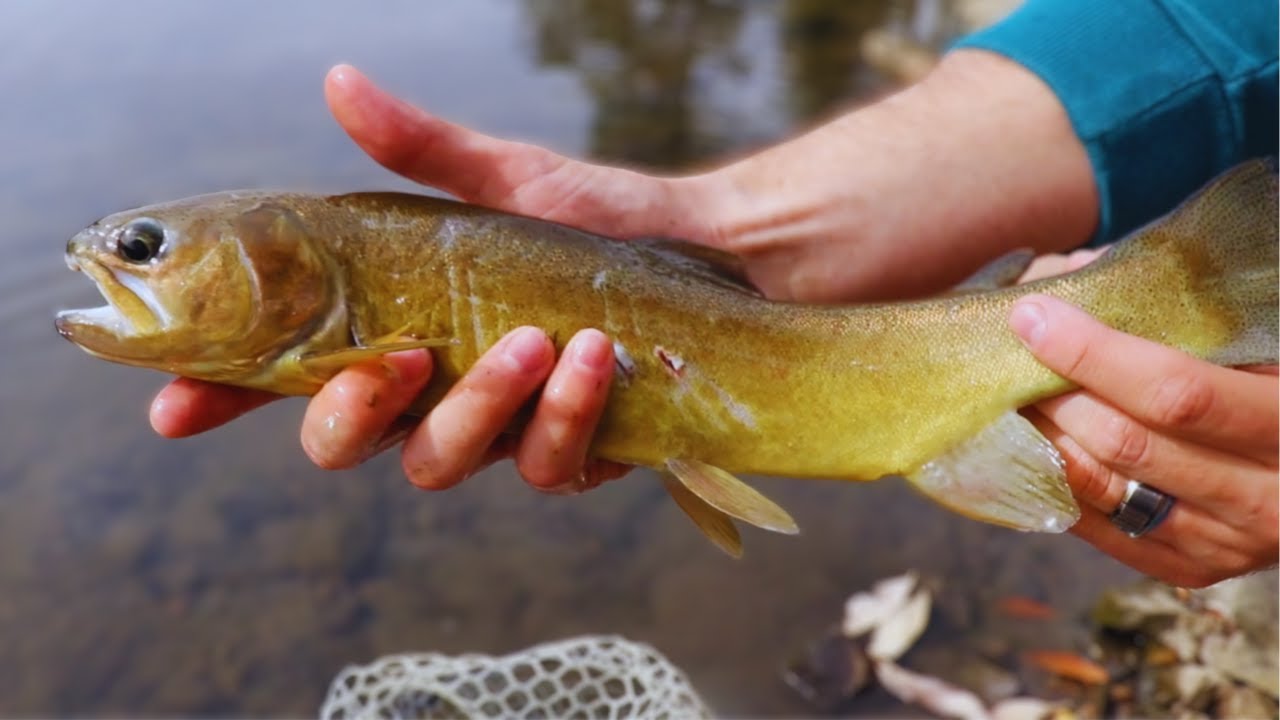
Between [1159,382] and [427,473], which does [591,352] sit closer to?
[427,473]

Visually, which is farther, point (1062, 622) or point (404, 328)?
point (1062, 622)

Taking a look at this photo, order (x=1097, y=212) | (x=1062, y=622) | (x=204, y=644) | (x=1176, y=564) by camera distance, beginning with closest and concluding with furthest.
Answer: (x=1176, y=564) → (x=1097, y=212) → (x=1062, y=622) → (x=204, y=644)

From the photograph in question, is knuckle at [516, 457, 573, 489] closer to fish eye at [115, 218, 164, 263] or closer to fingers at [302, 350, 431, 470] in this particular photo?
fingers at [302, 350, 431, 470]

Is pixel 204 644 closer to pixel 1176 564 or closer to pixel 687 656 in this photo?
pixel 687 656

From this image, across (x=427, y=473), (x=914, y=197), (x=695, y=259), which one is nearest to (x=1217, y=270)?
(x=914, y=197)

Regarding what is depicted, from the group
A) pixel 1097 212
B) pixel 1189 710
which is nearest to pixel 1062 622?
pixel 1189 710

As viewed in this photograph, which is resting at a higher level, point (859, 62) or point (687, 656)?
point (859, 62)

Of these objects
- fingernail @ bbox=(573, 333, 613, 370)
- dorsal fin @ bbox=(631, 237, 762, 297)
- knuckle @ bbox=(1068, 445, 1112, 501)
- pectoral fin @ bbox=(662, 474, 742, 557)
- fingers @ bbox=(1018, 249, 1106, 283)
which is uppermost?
dorsal fin @ bbox=(631, 237, 762, 297)

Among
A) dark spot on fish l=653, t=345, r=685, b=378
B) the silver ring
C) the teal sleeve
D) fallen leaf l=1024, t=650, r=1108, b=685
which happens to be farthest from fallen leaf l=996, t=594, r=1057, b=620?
dark spot on fish l=653, t=345, r=685, b=378
